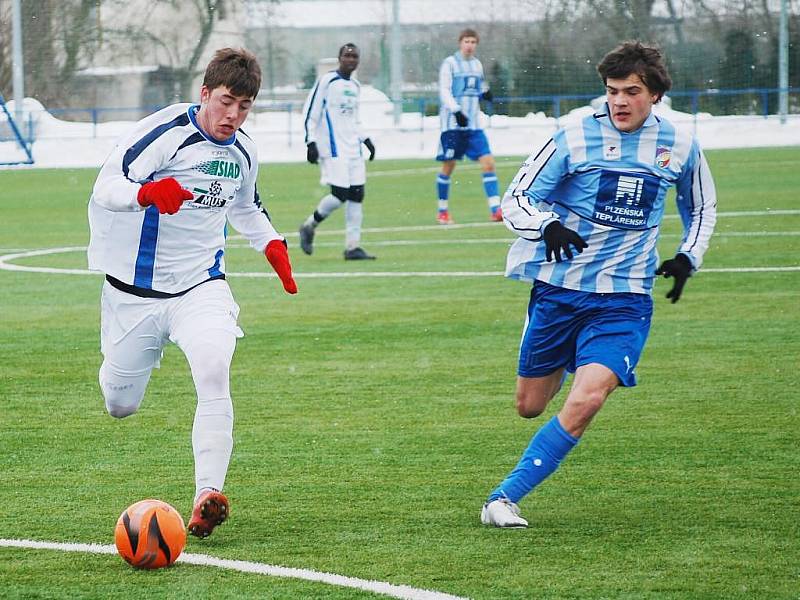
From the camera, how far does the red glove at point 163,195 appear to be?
5.25m

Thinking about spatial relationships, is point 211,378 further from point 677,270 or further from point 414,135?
point 414,135

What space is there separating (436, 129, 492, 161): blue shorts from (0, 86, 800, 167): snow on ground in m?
18.8

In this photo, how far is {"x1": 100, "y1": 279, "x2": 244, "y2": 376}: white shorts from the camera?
5611 millimetres

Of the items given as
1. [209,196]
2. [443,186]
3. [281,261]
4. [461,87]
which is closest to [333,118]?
[443,186]

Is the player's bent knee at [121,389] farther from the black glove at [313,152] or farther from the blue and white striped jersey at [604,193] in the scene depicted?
the black glove at [313,152]

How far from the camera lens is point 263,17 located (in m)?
45.8

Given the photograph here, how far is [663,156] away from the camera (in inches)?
229

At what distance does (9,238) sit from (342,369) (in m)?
10.3

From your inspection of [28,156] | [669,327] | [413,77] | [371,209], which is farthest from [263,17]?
[669,327]

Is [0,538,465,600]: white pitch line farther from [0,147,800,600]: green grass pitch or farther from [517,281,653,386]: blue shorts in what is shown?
[517,281,653,386]: blue shorts

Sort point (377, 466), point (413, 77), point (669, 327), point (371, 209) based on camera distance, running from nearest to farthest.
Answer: point (377, 466)
point (669, 327)
point (371, 209)
point (413, 77)

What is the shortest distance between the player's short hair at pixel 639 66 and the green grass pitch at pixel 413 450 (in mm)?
1728

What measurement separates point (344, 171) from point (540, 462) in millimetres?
9888

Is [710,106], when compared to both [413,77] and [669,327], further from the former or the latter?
[669,327]
